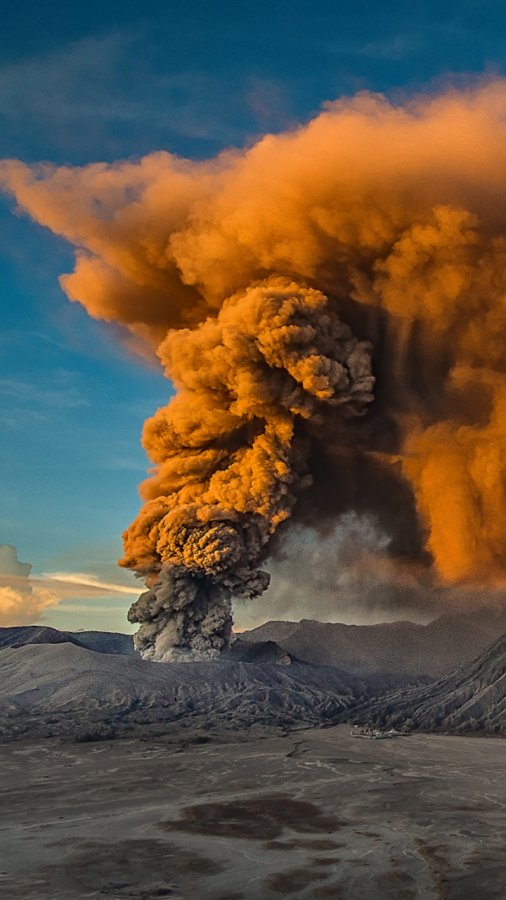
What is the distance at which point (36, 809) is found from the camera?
2238 cm

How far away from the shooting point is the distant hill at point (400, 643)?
84688mm

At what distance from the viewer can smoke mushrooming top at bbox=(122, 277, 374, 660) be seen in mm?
45594

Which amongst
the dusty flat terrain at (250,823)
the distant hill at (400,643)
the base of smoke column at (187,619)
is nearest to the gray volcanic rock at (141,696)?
the base of smoke column at (187,619)

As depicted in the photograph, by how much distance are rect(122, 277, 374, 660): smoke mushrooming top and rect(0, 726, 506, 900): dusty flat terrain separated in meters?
16.3

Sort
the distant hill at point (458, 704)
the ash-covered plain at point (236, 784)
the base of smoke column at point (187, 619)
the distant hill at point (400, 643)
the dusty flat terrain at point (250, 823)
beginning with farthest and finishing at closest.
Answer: the distant hill at point (400, 643), the base of smoke column at point (187, 619), the distant hill at point (458, 704), the ash-covered plain at point (236, 784), the dusty flat terrain at point (250, 823)

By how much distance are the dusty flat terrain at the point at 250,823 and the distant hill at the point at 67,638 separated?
5129 cm

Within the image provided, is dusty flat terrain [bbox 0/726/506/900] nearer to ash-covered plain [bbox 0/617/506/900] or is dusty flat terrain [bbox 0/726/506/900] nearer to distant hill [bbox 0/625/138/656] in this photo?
ash-covered plain [bbox 0/617/506/900]

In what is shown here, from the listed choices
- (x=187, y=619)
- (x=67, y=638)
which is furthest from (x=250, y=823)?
(x=67, y=638)

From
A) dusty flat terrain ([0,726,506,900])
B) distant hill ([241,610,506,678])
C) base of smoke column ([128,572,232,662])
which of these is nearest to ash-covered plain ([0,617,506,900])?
dusty flat terrain ([0,726,506,900])

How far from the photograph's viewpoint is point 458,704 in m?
49.4

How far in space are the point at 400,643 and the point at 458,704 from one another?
1693 inches

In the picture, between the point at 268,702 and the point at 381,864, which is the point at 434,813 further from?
the point at 268,702

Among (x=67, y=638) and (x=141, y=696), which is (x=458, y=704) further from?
(x=67, y=638)

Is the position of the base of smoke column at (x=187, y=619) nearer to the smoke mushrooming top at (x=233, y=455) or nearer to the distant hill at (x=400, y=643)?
the smoke mushrooming top at (x=233, y=455)
